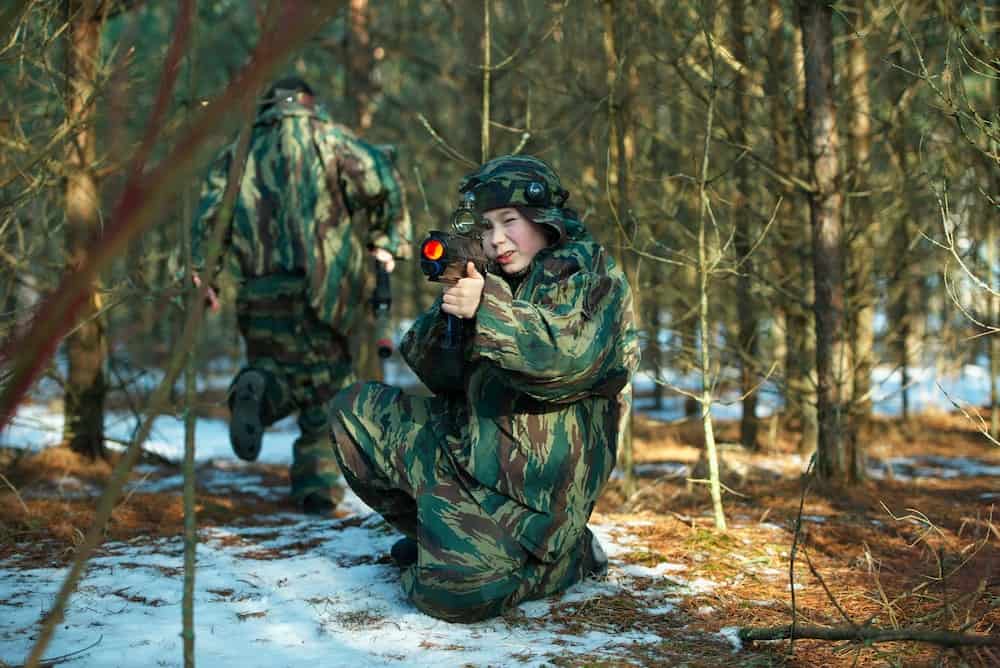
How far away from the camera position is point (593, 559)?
3.36 m

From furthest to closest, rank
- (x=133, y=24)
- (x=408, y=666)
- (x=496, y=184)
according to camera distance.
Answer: (x=496, y=184), (x=408, y=666), (x=133, y=24)

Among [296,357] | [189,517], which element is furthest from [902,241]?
[189,517]

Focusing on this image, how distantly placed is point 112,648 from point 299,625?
20.5 inches

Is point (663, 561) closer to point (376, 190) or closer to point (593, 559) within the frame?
point (593, 559)

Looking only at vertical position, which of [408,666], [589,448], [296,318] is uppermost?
[296,318]

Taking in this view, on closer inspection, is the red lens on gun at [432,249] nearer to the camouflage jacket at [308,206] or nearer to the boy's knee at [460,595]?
the boy's knee at [460,595]

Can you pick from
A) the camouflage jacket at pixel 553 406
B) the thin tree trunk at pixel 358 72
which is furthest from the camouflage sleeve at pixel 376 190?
the thin tree trunk at pixel 358 72

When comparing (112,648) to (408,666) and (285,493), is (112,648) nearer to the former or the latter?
(408,666)

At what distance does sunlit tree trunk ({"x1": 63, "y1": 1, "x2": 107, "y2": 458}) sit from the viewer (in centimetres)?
545

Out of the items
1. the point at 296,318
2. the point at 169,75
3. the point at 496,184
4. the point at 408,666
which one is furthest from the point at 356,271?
the point at 169,75

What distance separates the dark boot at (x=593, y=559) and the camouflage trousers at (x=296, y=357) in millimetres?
1895

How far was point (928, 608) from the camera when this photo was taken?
9.55ft

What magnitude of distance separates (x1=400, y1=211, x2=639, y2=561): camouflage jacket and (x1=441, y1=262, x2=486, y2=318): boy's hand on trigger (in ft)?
0.37

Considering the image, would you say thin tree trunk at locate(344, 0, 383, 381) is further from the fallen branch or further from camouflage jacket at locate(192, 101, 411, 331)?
the fallen branch
